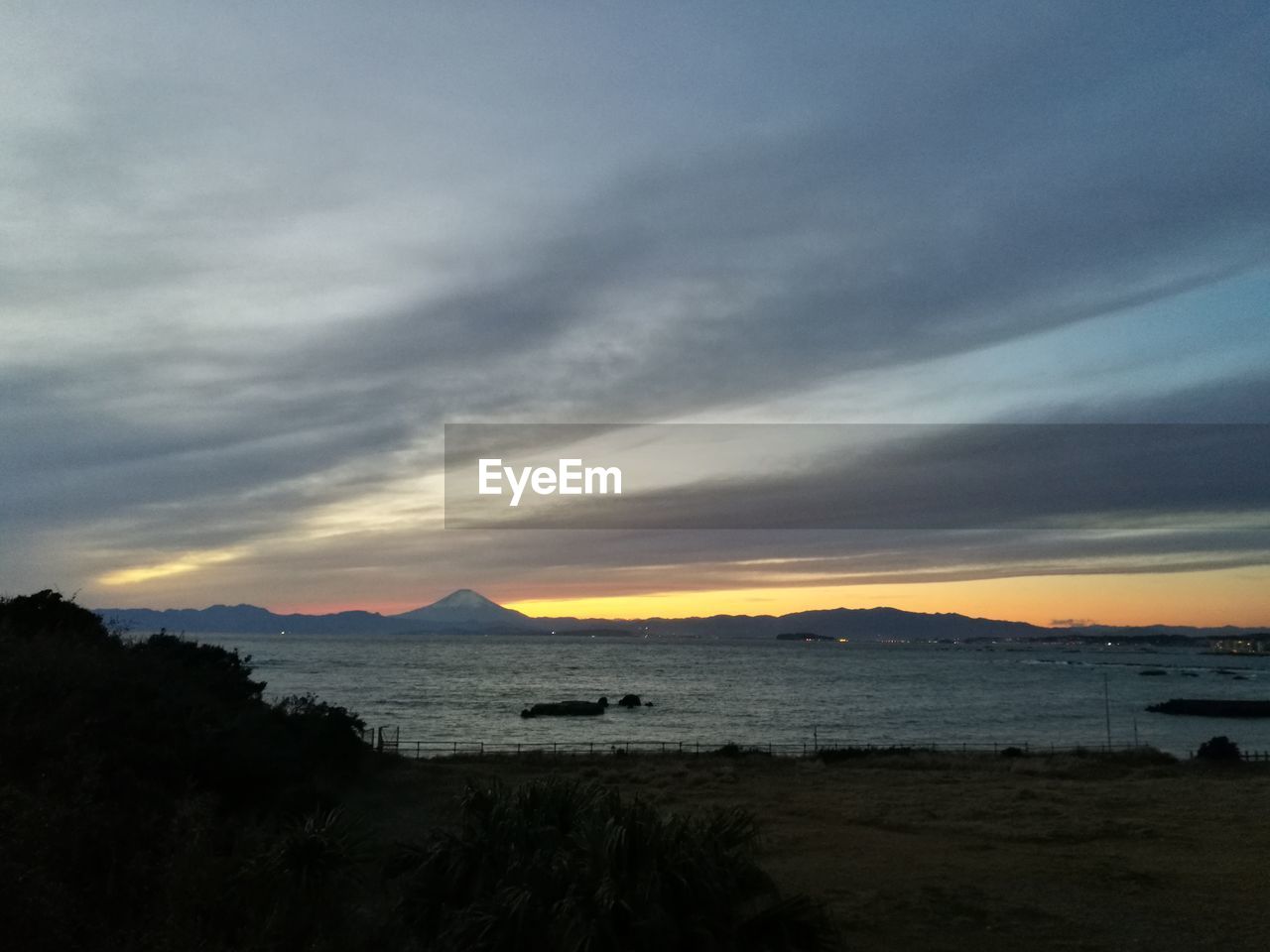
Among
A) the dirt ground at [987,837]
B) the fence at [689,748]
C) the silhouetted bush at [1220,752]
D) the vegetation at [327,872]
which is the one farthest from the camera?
the fence at [689,748]

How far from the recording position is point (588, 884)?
27.9 feet

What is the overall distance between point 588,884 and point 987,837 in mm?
15206

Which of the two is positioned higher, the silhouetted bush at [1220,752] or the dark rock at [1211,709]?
the silhouetted bush at [1220,752]

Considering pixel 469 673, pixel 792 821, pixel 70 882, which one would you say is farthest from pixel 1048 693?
pixel 70 882

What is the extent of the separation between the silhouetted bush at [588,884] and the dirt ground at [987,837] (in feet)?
11.9

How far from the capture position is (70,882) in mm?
8344

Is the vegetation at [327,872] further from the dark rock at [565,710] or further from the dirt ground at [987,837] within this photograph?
the dark rock at [565,710]

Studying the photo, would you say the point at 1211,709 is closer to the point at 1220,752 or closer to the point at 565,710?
the point at 1220,752

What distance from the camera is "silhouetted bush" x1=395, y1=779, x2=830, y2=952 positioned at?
8.25 meters

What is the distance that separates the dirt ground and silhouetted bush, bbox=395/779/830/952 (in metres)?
3.62

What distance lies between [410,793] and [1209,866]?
19.5 m

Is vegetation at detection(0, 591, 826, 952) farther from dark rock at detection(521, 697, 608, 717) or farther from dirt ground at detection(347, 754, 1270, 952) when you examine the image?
dark rock at detection(521, 697, 608, 717)

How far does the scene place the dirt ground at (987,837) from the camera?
13.3m

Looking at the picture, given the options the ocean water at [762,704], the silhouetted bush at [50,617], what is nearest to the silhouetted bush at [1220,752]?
the ocean water at [762,704]
